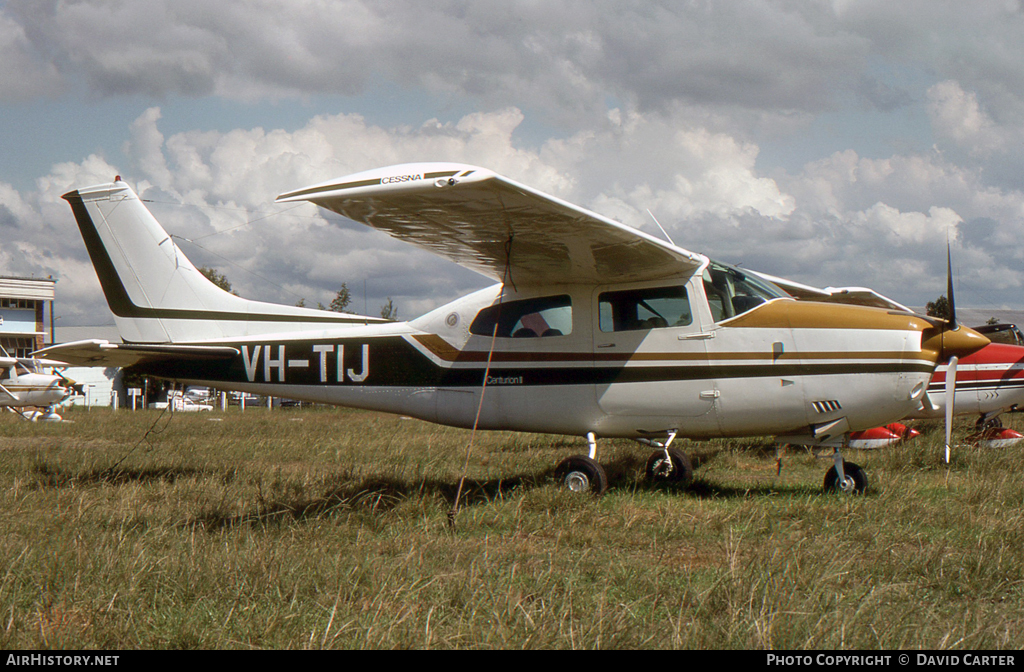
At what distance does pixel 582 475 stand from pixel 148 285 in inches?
229

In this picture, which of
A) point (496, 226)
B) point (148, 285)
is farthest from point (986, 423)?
point (148, 285)

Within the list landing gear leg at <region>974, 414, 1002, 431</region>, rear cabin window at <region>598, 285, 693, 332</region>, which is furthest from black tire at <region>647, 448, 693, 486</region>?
landing gear leg at <region>974, 414, 1002, 431</region>

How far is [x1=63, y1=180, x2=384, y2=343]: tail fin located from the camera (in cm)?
852

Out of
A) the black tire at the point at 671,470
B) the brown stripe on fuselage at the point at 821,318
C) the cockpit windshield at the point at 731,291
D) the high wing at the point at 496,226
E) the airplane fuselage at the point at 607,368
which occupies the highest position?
the high wing at the point at 496,226

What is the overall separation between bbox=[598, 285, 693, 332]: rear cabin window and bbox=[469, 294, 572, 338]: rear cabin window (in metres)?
0.38

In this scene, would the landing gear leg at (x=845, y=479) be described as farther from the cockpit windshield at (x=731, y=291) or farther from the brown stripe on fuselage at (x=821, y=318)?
the cockpit windshield at (x=731, y=291)

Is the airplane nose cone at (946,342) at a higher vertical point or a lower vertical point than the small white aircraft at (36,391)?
higher

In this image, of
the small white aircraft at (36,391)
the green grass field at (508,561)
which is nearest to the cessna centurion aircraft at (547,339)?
→ the green grass field at (508,561)

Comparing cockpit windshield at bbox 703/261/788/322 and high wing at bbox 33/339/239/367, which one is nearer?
cockpit windshield at bbox 703/261/788/322

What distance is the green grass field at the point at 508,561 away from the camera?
9.63ft

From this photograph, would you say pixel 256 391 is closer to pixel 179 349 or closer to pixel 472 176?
pixel 179 349

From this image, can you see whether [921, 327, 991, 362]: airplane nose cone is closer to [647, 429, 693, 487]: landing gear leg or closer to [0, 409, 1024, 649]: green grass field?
[0, 409, 1024, 649]: green grass field

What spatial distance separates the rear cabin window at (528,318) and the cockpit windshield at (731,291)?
4.55ft

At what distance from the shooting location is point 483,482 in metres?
7.80
